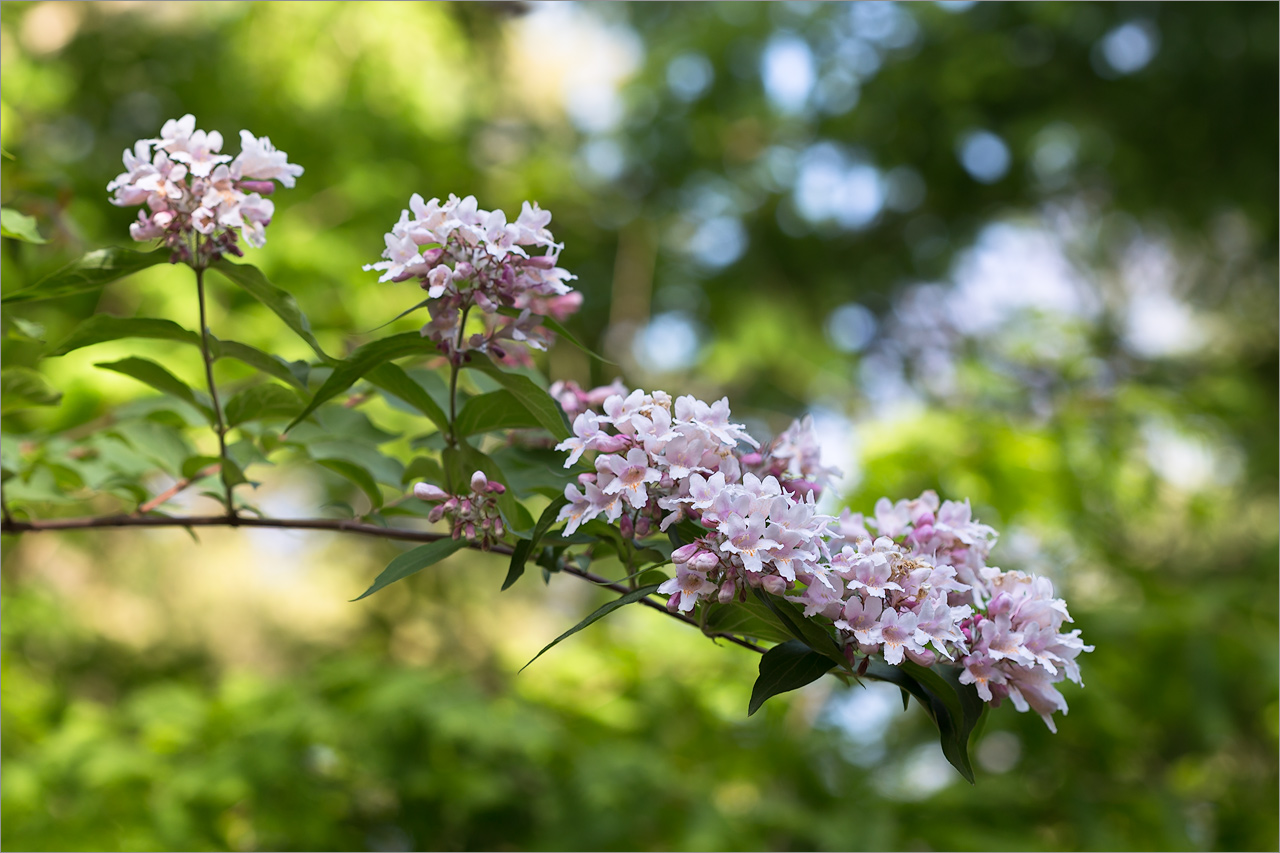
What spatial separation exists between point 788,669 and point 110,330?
2.06 feet

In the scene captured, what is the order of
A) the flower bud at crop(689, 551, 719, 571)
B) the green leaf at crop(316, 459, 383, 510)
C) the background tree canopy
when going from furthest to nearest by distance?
the background tree canopy
the green leaf at crop(316, 459, 383, 510)
the flower bud at crop(689, 551, 719, 571)

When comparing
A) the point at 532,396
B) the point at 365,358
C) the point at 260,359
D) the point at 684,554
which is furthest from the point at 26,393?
the point at 684,554

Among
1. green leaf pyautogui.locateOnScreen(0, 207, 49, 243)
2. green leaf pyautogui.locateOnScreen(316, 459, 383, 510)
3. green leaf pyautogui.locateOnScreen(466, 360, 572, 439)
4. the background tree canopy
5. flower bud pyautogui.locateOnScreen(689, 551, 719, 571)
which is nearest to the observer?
flower bud pyautogui.locateOnScreen(689, 551, 719, 571)

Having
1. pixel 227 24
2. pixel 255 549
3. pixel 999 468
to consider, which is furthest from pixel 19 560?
pixel 999 468

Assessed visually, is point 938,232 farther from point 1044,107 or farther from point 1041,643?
point 1041,643

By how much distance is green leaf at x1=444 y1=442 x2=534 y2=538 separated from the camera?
2.65 feet

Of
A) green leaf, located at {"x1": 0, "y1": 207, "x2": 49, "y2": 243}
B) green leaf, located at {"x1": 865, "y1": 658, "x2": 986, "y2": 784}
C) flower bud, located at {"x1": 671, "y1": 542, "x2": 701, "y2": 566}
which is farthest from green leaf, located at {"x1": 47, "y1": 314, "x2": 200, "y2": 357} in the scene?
green leaf, located at {"x1": 865, "y1": 658, "x2": 986, "y2": 784}

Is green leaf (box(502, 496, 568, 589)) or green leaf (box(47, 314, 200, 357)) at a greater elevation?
green leaf (box(47, 314, 200, 357))

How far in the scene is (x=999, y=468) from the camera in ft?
8.52

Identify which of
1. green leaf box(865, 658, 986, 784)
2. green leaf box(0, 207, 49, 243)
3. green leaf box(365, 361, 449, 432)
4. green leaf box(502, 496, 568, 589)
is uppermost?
green leaf box(0, 207, 49, 243)

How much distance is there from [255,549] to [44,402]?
3.35 metres

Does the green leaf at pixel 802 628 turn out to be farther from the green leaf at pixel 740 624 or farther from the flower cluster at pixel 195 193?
the flower cluster at pixel 195 193

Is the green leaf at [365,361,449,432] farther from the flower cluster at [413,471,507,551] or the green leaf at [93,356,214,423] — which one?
the green leaf at [93,356,214,423]

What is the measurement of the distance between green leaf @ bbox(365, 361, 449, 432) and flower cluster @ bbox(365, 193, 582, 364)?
10 centimetres
